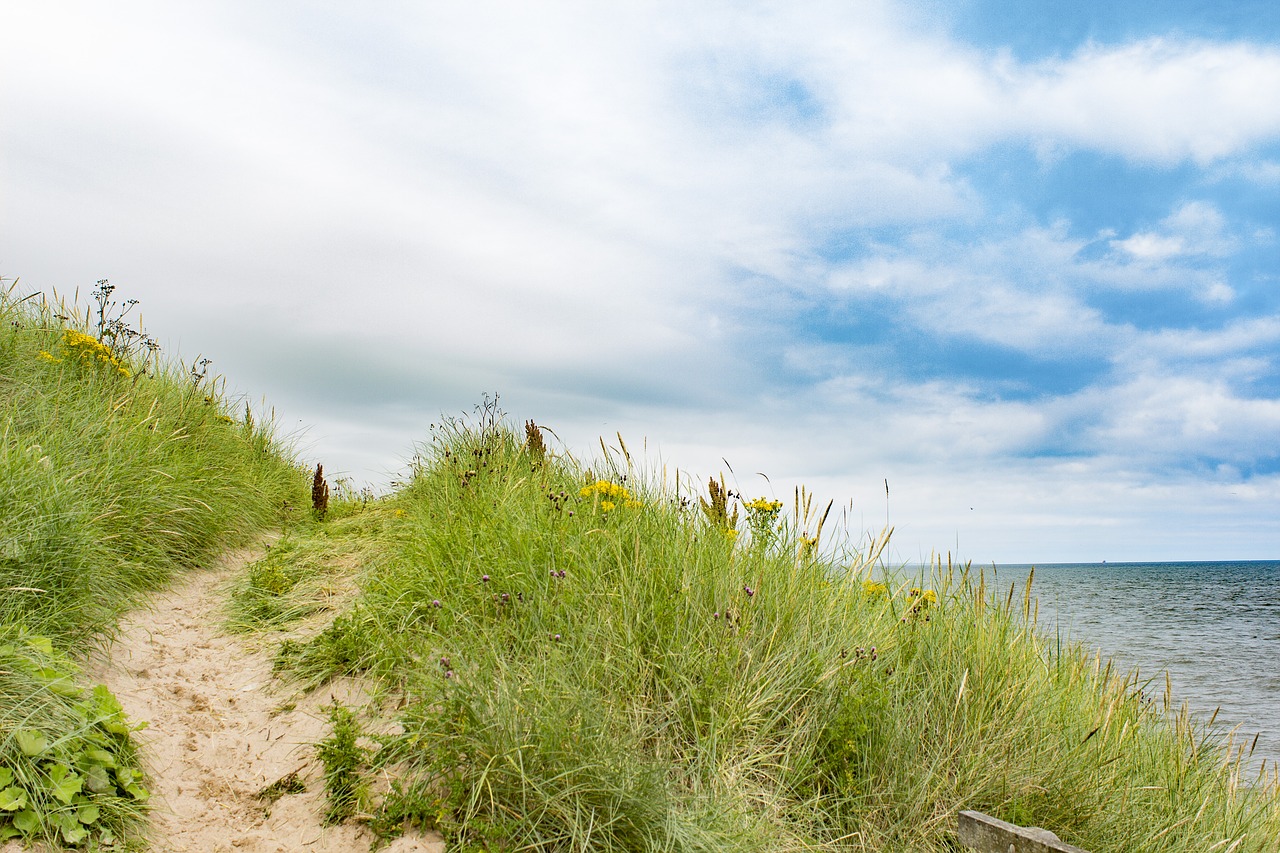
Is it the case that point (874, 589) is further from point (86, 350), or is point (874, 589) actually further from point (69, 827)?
point (86, 350)

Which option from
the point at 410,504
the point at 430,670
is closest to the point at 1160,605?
the point at 410,504

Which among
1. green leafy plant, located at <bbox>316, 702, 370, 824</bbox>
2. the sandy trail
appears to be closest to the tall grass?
the sandy trail

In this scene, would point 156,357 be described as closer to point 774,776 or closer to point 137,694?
point 137,694

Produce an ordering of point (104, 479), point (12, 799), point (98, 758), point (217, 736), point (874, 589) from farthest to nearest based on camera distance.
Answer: point (104, 479)
point (874, 589)
point (217, 736)
point (98, 758)
point (12, 799)

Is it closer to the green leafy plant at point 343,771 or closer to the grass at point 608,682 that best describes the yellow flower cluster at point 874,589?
the grass at point 608,682

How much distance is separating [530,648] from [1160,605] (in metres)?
45.5

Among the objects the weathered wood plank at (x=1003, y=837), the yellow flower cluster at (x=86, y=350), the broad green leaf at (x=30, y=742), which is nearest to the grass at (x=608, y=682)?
the broad green leaf at (x=30, y=742)

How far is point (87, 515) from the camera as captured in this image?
556 cm

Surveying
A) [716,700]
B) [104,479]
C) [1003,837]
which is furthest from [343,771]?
[104,479]

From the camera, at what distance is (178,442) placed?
27.6 feet

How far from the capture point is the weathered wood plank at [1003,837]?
3.38 m

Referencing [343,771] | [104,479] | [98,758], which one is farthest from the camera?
[104,479]

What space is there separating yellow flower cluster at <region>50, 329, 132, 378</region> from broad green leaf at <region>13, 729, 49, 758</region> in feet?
21.0

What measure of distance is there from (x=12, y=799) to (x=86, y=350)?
689 cm
